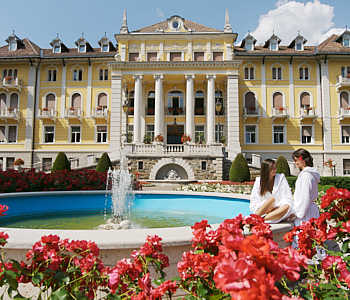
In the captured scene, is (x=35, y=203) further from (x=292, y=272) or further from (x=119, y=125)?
(x=119, y=125)

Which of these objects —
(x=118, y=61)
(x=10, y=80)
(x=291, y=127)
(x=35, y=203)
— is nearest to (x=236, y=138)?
(x=291, y=127)

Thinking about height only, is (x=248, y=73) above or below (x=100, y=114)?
above

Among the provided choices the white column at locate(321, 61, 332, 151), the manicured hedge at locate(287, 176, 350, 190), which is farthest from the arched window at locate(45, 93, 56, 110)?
the white column at locate(321, 61, 332, 151)

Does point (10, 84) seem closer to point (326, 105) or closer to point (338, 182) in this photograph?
point (338, 182)

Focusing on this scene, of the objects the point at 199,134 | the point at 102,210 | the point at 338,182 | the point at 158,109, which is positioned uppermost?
the point at 158,109

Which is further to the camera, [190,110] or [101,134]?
[101,134]

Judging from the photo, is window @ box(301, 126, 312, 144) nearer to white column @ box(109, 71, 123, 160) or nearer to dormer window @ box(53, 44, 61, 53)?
white column @ box(109, 71, 123, 160)

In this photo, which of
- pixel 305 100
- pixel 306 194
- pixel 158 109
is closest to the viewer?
pixel 306 194

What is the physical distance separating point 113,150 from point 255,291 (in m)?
23.5

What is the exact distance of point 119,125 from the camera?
79.4ft

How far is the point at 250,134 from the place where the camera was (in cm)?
2691

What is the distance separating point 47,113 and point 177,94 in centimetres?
1550

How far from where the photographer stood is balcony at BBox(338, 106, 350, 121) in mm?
25117

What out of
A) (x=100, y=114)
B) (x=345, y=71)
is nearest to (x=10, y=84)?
(x=100, y=114)
